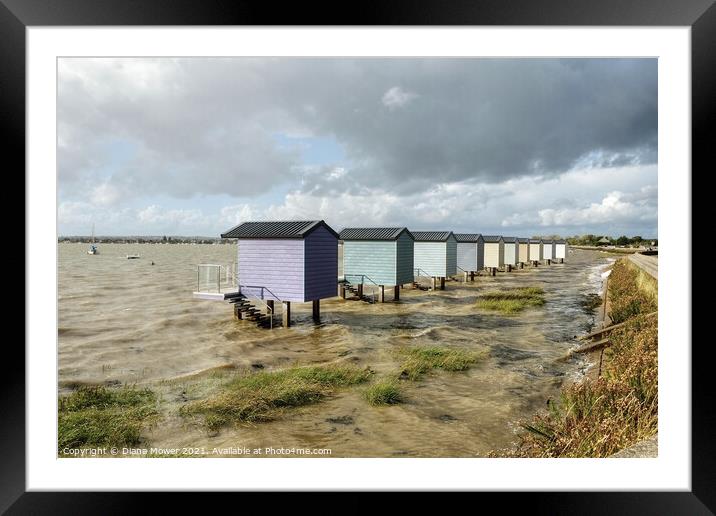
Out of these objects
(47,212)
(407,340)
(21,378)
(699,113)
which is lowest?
(407,340)

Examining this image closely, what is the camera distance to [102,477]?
3.54m

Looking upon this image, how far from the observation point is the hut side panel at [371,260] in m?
14.3

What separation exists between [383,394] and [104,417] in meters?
3.67

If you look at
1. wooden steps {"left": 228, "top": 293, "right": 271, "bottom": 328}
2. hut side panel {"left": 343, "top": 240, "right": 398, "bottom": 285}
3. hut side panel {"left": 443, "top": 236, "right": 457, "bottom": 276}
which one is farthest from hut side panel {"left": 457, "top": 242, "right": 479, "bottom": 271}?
wooden steps {"left": 228, "top": 293, "right": 271, "bottom": 328}

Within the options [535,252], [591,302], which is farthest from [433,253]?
[535,252]

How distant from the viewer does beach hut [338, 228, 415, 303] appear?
1430 cm

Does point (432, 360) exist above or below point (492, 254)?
below

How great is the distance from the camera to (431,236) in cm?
1742

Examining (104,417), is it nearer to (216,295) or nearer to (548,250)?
(216,295)

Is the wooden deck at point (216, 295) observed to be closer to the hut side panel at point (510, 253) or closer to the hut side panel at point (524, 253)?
the hut side panel at point (510, 253)

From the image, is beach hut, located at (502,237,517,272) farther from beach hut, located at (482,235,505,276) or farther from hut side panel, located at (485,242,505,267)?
hut side panel, located at (485,242,505,267)
